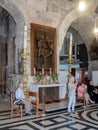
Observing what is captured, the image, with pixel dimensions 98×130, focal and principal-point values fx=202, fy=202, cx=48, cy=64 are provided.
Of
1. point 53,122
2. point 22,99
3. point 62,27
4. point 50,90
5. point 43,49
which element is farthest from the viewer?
point 62,27

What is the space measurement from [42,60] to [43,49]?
19.0 inches

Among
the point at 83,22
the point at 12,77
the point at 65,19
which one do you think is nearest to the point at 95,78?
the point at 83,22

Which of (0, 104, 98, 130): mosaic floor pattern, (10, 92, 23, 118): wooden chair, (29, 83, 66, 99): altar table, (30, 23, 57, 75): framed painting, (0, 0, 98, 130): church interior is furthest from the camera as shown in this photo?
(30, 23, 57, 75): framed painting

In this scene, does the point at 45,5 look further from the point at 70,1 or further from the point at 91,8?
the point at 91,8

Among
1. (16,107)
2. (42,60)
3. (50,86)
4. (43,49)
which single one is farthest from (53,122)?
(43,49)

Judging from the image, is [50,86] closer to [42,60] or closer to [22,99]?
[42,60]

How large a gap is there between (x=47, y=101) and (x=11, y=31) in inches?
172

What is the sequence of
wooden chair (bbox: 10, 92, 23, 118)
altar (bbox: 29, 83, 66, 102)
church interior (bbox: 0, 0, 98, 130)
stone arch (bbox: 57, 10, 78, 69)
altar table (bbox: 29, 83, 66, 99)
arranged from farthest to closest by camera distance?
stone arch (bbox: 57, 10, 78, 69), altar (bbox: 29, 83, 66, 102), altar table (bbox: 29, 83, 66, 99), wooden chair (bbox: 10, 92, 23, 118), church interior (bbox: 0, 0, 98, 130)

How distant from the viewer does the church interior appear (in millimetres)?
6000

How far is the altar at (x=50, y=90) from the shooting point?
8.03 meters

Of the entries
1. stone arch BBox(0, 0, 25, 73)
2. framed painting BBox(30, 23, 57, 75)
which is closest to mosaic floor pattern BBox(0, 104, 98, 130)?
framed painting BBox(30, 23, 57, 75)

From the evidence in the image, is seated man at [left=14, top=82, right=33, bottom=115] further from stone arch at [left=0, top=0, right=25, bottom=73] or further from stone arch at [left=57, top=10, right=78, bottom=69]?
stone arch at [left=57, top=10, right=78, bottom=69]

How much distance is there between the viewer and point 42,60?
8.76 meters

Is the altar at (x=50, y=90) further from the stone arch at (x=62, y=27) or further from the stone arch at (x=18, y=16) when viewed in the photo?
the stone arch at (x=18, y=16)
